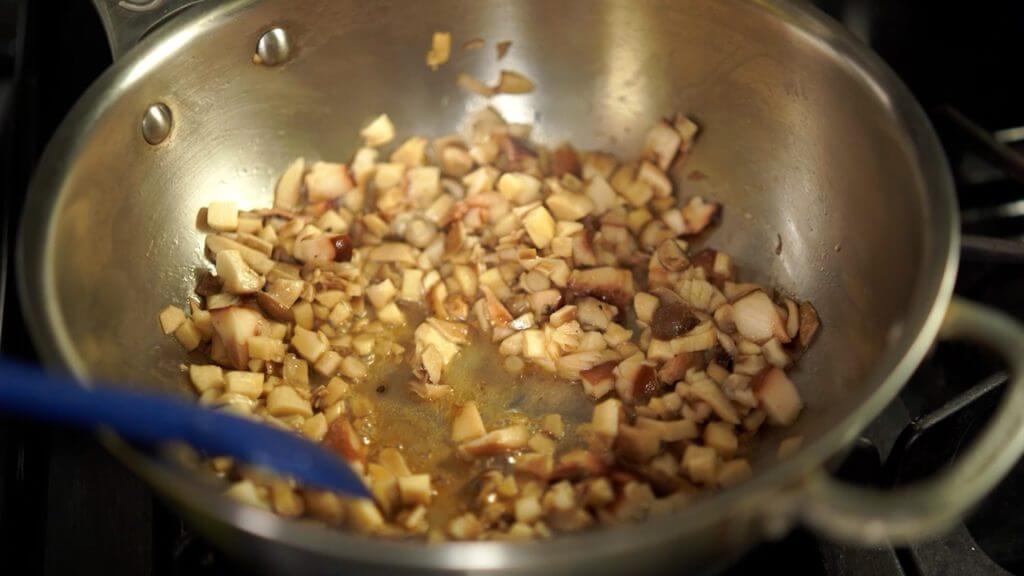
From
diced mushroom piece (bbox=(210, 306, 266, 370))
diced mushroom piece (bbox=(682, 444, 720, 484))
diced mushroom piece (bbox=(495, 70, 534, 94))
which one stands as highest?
diced mushroom piece (bbox=(495, 70, 534, 94))

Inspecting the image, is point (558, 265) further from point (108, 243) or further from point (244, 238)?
point (108, 243)

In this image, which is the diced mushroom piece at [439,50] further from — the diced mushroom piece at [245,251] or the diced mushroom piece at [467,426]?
the diced mushroom piece at [467,426]

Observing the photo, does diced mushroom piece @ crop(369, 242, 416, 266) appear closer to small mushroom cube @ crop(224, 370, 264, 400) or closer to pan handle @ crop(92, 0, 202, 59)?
→ small mushroom cube @ crop(224, 370, 264, 400)

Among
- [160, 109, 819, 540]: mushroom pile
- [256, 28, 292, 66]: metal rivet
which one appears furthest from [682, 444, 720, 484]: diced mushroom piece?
[256, 28, 292, 66]: metal rivet

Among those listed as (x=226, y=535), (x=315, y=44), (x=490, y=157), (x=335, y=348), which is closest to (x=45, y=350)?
(x=226, y=535)

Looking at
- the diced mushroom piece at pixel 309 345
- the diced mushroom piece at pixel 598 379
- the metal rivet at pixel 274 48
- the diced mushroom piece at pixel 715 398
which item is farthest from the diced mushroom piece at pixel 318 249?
the diced mushroom piece at pixel 715 398

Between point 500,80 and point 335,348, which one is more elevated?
point 500,80
